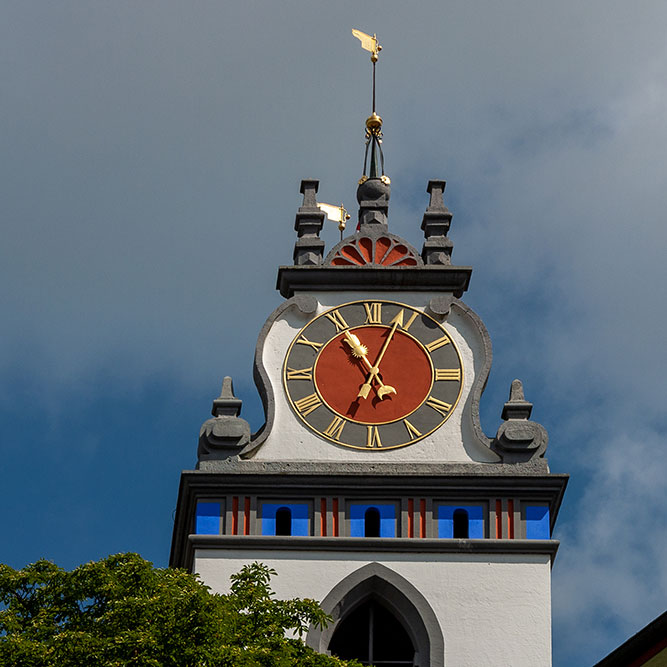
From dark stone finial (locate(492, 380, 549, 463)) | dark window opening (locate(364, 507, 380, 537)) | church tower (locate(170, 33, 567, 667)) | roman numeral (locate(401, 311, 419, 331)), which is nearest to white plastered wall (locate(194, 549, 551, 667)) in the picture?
church tower (locate(170, 33, 567, 667))

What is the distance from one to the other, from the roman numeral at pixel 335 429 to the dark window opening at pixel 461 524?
200cm

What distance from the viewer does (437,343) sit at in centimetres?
4159

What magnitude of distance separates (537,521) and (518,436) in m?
1.21

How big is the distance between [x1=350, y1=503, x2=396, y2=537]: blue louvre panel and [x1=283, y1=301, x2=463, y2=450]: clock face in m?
0.90

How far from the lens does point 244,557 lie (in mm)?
39719

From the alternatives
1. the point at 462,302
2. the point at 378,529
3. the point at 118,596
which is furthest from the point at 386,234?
the point at 118,596

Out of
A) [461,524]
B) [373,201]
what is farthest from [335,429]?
[373,201]

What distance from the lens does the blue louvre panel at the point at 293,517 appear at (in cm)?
4006

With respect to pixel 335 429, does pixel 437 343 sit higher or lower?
higher

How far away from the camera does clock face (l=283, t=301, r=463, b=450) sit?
4081cm

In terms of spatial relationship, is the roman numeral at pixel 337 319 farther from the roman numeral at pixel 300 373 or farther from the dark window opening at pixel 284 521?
the dark window opening at pixel 284 521

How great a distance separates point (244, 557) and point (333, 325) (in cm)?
395

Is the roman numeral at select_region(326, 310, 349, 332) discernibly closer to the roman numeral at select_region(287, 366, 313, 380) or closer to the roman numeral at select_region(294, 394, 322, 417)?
the roman numeral at select_region(287, 366, 313, 380)

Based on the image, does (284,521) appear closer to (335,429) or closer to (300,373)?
(335,429)
